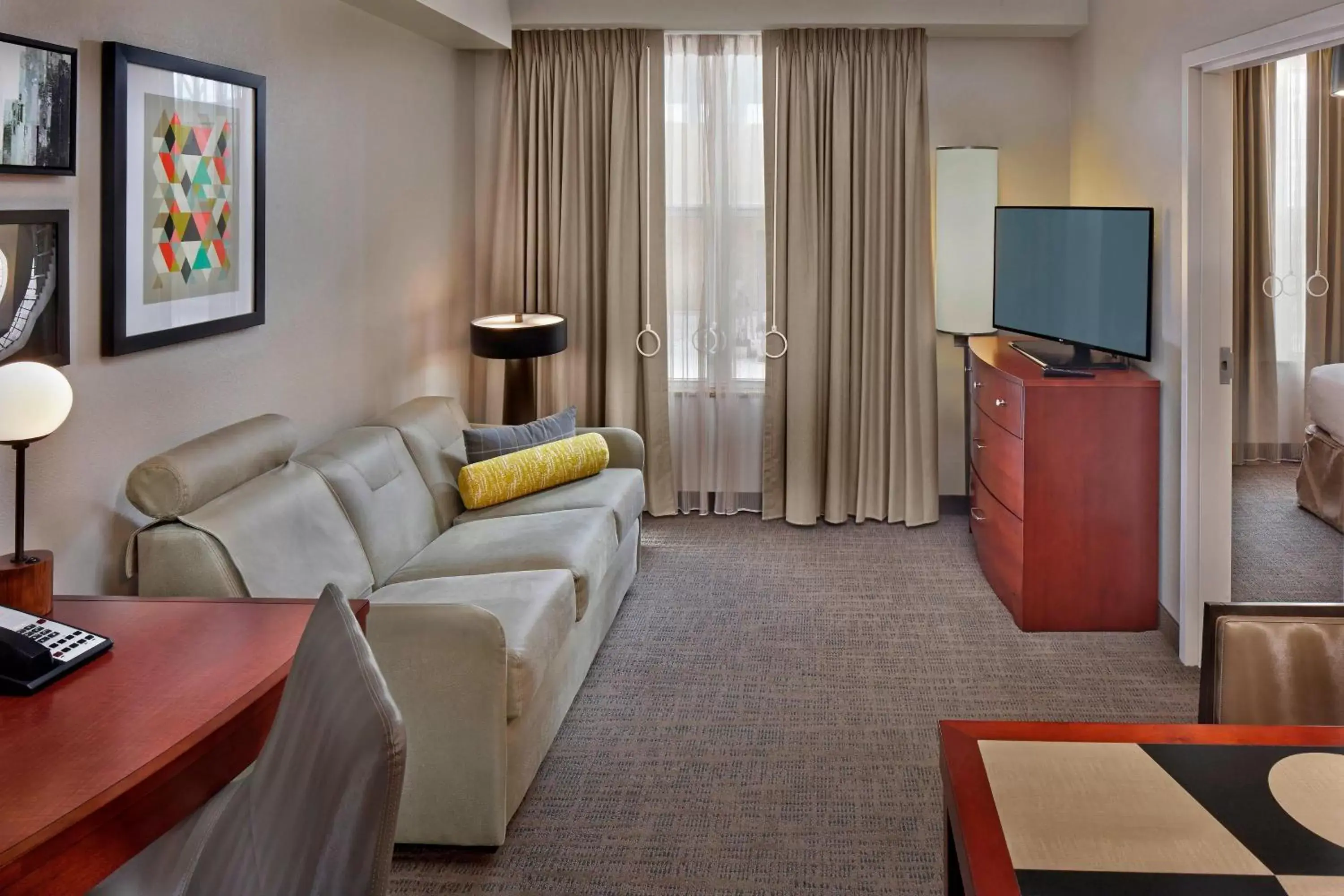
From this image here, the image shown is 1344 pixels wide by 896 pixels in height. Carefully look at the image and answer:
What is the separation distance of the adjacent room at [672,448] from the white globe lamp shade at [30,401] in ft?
0.05

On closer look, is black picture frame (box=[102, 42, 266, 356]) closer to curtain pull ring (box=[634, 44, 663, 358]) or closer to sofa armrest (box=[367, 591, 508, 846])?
sofa armrest (box=[367, 591, 508, 846])

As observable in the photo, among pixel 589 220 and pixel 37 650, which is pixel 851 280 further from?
pixel 37 650

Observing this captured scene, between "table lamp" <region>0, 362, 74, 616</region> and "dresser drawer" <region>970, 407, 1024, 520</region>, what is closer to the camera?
"table lamp" <region>0, 362, 74, 616</region>

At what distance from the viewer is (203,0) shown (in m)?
3.32

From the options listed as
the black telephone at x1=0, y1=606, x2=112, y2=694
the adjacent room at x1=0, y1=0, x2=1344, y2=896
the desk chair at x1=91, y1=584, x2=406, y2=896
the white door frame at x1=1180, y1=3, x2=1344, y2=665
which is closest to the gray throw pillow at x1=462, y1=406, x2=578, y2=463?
the adjacent room at x1=0, y1=0, x2=1344, y2=896

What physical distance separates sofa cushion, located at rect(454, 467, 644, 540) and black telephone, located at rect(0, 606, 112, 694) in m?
2.22

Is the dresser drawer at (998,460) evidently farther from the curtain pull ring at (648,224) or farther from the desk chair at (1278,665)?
the desk chair at (1278,665)

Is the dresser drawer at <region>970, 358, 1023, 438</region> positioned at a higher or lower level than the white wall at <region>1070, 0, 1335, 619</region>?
lower

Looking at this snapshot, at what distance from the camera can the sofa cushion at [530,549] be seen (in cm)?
367

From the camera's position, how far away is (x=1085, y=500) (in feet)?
14.2

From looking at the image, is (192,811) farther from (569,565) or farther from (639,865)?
(569,565)

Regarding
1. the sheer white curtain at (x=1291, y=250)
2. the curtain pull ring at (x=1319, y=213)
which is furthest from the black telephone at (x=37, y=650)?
the curtain pull ring at (x=1319, y=213)

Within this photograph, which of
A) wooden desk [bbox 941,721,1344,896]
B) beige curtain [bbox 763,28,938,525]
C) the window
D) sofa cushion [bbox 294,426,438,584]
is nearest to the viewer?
wooden desk [bbox 941,721,1344,896]

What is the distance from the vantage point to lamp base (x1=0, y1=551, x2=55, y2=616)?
221 centimetres
